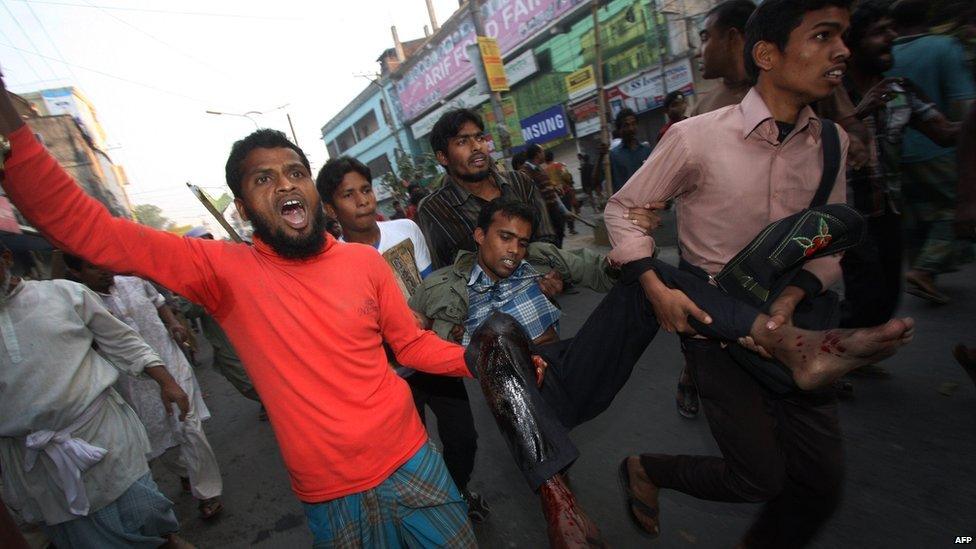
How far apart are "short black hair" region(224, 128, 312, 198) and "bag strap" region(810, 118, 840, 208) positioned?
1736 mm

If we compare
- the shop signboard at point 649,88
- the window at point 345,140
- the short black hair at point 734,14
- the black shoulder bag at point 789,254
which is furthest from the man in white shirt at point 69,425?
the window at point 345,140

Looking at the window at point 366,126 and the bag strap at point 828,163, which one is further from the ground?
the window at point 366,126

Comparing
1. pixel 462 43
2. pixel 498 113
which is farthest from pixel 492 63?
pixel 462 43

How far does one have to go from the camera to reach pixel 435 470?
5.34ft

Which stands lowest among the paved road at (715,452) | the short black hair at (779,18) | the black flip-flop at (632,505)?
the paved road at (715,452)

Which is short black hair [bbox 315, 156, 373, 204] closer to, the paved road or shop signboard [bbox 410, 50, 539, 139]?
the paved road

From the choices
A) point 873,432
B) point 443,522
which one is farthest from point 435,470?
point 873,432

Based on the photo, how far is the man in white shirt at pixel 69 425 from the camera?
2029mm

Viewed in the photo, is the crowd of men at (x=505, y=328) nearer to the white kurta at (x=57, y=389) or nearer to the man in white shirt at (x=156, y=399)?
the white kurta at (x=57, y=389)

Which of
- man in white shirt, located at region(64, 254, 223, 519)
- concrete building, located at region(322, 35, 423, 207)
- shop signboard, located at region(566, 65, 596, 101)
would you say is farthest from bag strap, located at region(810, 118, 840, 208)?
concrete building, located at region(322, 35, 423, 207)

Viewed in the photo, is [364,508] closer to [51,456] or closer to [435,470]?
[435,470]

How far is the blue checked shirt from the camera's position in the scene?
88.0 inches

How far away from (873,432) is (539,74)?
60.2 ft

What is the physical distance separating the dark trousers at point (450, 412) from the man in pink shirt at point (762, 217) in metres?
1.09
